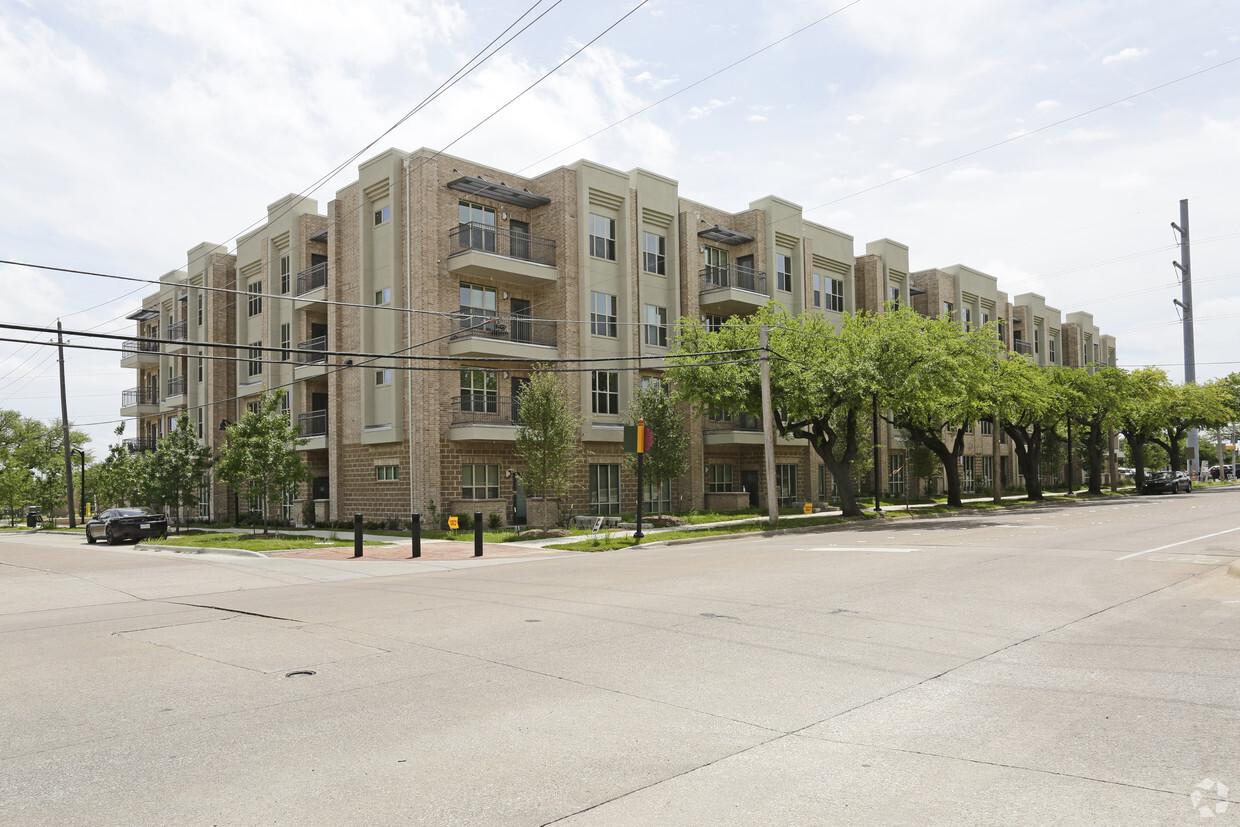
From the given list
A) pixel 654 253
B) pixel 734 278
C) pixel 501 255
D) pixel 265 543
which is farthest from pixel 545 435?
pixel 734 278

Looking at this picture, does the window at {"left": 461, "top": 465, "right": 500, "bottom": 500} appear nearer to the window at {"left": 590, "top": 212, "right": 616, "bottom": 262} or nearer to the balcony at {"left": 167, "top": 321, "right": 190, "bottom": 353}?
the window at {"left": 590, "top": 212, "right": 616, "bottom": 262}

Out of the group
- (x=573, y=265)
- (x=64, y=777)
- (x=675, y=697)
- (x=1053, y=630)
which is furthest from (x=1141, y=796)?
(x=573, y=265)

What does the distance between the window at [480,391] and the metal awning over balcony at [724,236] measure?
533 inches

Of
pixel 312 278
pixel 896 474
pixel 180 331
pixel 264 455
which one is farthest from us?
pixel 896 474

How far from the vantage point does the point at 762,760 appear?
5.30 meters

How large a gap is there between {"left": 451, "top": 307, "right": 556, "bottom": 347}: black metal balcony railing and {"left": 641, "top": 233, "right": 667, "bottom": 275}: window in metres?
6.06

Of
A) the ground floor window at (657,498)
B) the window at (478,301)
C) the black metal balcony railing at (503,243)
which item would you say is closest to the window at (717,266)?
the black metal balcony railing at (503,243)

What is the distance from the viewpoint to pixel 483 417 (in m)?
32.7

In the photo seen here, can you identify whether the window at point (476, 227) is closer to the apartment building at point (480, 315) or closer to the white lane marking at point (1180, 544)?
the apartment building at point (480, 315)

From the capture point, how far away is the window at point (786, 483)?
43.9 m

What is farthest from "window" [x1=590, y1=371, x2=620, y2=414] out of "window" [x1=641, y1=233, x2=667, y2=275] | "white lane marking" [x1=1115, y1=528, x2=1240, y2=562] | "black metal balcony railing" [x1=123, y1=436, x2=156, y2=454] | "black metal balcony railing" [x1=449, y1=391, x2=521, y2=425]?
"black metal balcony railing" [x1=123, y1=436, x2=156, y2=454]

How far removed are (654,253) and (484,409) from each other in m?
11.5

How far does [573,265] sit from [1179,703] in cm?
3022

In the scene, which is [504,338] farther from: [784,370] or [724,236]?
[724,236]
